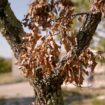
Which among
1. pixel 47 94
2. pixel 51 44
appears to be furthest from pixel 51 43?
pixel 47 94

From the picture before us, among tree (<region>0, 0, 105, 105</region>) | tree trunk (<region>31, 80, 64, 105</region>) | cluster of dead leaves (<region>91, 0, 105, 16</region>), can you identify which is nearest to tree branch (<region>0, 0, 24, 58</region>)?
tree (<region>0, 0, 105, 105</region>)

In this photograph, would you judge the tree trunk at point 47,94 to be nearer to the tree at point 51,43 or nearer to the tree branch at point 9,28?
the tree at point 51,43

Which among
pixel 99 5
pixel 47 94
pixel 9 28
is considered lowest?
pixel 47 94

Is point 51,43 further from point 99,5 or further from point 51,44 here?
point 99,5

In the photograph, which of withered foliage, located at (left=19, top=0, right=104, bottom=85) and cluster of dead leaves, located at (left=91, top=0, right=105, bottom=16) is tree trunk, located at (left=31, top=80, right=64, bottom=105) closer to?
withered foliage, located at (left=19, top=0, right=104, bottom=85)

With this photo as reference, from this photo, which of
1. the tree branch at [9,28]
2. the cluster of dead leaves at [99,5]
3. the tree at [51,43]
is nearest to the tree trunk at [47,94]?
the tree at [51,43]

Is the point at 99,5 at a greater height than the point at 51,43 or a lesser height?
greater

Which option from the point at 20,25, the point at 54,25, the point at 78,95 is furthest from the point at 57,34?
the point at 78,95
